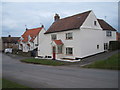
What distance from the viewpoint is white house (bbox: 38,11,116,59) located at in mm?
24452

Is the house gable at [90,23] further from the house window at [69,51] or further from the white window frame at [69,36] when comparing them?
the house window at [69,51]

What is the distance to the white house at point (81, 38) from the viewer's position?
24.5 metres

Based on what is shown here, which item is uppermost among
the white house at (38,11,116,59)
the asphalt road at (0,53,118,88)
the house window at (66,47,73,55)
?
the white house at (38,11,116,59)

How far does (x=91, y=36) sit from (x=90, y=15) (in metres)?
3.77

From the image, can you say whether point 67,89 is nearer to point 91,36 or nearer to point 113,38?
point 91,36

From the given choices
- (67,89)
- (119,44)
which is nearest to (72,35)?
(119,44)

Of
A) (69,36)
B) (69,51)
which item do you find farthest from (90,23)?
(69,51)

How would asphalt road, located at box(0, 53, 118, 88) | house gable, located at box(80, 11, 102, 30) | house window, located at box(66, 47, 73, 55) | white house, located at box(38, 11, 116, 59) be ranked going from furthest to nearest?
house window, located at box(66, 47, 73, 55), house gable, located at box(80, 11, 102, 30), white house, located at box(38, 11, 116, 59), asphalt road, located at box(0, 53, 118, 88)

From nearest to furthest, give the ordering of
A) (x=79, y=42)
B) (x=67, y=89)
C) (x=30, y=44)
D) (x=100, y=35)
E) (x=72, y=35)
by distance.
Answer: (x=67, y=89)
(x=79, y=42)
(x=72, y=35)
(x=100, y=35)
(x=30, y=44)

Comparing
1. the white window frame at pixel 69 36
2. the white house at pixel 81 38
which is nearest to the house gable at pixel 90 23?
the white house at pixel 81 38

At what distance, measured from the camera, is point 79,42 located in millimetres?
24125

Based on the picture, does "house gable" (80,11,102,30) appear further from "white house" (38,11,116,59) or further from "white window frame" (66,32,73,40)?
"white window frame" (66,32,73,40)

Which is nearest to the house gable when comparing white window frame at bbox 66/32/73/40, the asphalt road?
white window frame at bbox 66/32/73/40

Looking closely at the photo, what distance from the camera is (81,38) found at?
24.0 m
